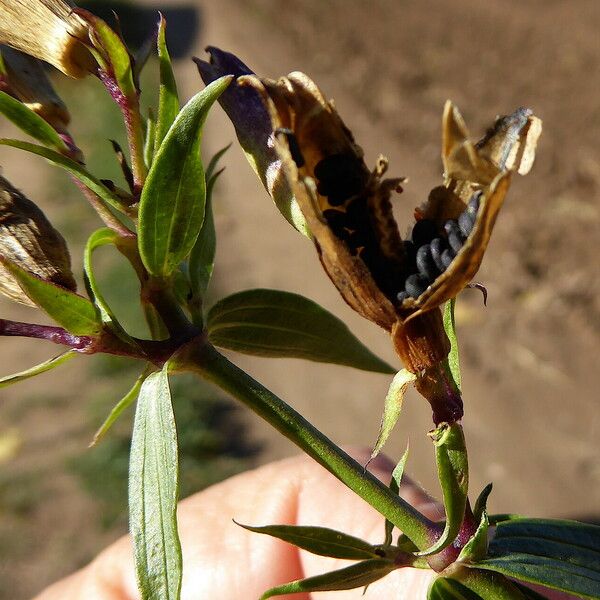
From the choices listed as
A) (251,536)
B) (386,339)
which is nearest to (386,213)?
(251,536)

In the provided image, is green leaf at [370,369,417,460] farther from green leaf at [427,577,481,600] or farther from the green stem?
green leaf at [427,577,481,600]

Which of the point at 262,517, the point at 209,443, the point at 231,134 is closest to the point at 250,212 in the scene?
the point at 231,134

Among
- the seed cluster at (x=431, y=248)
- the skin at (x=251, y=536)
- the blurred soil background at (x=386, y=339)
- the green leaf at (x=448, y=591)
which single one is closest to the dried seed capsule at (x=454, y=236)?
the seed cluster at (x=431, y=248)

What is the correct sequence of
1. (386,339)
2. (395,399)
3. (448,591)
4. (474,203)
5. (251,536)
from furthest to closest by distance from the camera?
(386,339) → (251,536) → (448,591) → (395,399) → (474,203)

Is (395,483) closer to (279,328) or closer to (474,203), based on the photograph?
(279,328)

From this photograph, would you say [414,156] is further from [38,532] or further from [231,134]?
[38,532]
